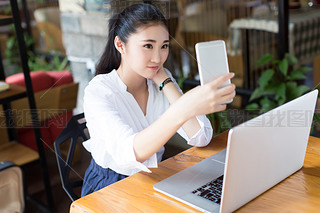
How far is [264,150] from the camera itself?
2.39 feet

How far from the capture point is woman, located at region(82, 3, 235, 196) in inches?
33.4

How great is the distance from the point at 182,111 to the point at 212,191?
0.58 ft

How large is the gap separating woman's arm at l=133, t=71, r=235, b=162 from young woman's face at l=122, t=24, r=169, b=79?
22 cm

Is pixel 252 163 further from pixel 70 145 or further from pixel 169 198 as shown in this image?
pixel 70 145

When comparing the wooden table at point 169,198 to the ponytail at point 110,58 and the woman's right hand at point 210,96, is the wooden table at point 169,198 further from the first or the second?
the ponytail at point 110,58

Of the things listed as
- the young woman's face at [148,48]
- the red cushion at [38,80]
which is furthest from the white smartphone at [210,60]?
the red cushion at [38,80]

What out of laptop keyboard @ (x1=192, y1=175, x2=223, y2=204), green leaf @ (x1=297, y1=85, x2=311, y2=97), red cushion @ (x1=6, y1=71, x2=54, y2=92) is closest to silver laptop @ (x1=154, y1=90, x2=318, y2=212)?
laptop keyboard @ (x1=192, y1=175, x2=223, y2=204)

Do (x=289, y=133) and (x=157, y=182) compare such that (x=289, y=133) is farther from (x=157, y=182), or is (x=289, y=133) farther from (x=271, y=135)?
(x=157, y=182)

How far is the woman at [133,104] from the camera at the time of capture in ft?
2.78

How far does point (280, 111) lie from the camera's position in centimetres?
72

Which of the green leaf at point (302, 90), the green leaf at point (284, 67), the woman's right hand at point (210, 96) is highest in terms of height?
the woman's right hand at point (210, 96)

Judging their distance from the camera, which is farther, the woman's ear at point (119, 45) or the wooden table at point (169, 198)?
the woman's ear at point (119, 45)

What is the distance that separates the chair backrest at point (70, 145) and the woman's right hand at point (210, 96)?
1.53 ft

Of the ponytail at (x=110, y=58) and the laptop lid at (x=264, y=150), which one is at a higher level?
the ponytail at (x=110, y=58)
